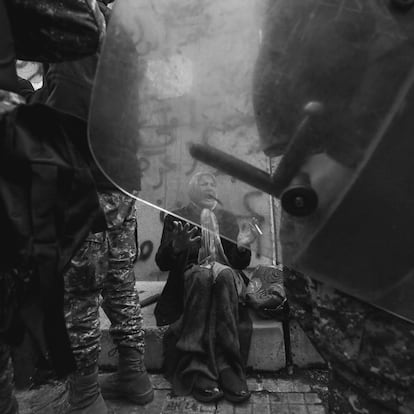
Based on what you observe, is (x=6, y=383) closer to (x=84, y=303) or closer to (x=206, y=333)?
(x=84, y=303)

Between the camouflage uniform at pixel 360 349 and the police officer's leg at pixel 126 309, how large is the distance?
4.52 feet

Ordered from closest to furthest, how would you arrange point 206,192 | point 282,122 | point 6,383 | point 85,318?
1. point 282,122
2. point 206,192
3. point 6,383
4. point 85,318

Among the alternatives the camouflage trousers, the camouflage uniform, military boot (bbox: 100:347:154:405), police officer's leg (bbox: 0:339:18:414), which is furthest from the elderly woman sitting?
the camouflage uniform

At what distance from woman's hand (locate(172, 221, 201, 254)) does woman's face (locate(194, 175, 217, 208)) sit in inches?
78.8

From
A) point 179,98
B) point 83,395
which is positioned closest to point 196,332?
point 83,395

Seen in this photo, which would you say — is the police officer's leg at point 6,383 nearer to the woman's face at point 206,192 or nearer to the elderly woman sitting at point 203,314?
the woman's face at point 206,192

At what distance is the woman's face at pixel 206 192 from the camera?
105 cm

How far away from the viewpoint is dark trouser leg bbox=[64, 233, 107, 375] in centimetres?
200

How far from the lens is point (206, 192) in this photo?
3.48ft

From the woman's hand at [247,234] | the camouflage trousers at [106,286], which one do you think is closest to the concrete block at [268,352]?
the camouflage trousers at [106,286]

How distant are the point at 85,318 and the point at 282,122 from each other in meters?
1.46

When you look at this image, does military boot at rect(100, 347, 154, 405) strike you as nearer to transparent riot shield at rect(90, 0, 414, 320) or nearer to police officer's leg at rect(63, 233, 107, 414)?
police officer's leg at rect(63, 233, 107, 414)

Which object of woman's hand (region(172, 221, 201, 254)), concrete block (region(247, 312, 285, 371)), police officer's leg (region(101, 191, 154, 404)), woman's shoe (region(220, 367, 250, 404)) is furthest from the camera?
woman's hand (region(172, 221, 201, 254))

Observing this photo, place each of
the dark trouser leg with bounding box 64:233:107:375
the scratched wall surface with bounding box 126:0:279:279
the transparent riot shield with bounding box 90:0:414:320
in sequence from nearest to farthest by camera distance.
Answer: the transparent riot shield with bounding box 90:0:414:320 → the scratched wall surface with bounding box 126:0:279:279 → the dark trouser leg with bounding box 64:233:107:375
